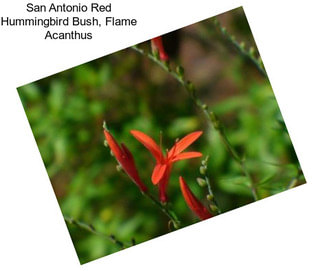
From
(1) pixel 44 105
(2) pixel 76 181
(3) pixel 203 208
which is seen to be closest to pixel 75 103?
(1) pixel 44 105

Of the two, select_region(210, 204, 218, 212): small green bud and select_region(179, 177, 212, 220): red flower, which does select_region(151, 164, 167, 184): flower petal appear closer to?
select_region(179, 177, 212, 220): red flower

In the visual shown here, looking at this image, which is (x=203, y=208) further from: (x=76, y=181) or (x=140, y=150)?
(x=76, y=181)

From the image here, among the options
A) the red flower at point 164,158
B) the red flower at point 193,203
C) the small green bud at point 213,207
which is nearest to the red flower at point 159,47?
the red flower at point 164,158

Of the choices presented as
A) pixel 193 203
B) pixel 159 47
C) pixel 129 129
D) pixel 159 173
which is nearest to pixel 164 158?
pixel 159 173

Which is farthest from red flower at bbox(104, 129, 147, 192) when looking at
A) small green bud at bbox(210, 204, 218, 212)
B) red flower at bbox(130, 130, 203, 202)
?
small green bud at bbox(210, 204, 218, 212)

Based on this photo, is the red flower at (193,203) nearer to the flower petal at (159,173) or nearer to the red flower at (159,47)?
the flower petal at (159,173)
